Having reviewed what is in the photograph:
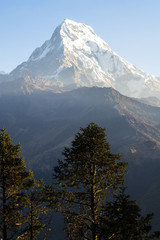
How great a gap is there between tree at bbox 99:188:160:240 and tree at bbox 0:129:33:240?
5706mm

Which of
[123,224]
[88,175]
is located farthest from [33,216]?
[123,224]

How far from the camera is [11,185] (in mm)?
Answer: 18453

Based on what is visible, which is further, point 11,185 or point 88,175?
point 88,175

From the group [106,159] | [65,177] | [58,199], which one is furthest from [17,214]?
[106,159]

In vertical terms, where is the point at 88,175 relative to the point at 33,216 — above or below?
above

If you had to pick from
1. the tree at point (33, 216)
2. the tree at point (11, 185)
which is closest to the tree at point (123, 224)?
the tree at point (33, 216)

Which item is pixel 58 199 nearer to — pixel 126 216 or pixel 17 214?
pixel 17 214

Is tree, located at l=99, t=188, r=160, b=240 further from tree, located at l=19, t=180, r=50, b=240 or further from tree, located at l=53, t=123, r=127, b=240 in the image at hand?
tree, located at l=19, t=180, r=50, b=240

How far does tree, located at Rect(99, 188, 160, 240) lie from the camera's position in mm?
16828

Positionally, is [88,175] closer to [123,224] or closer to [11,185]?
[123,224]

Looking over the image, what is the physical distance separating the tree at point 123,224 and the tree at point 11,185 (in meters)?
5.71

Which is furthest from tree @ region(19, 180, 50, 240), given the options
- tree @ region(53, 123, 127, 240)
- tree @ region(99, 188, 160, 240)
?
tree @ region(99, 188, 160, 240)

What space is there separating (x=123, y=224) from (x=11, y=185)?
802 centimetres

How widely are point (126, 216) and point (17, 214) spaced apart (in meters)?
7.41
